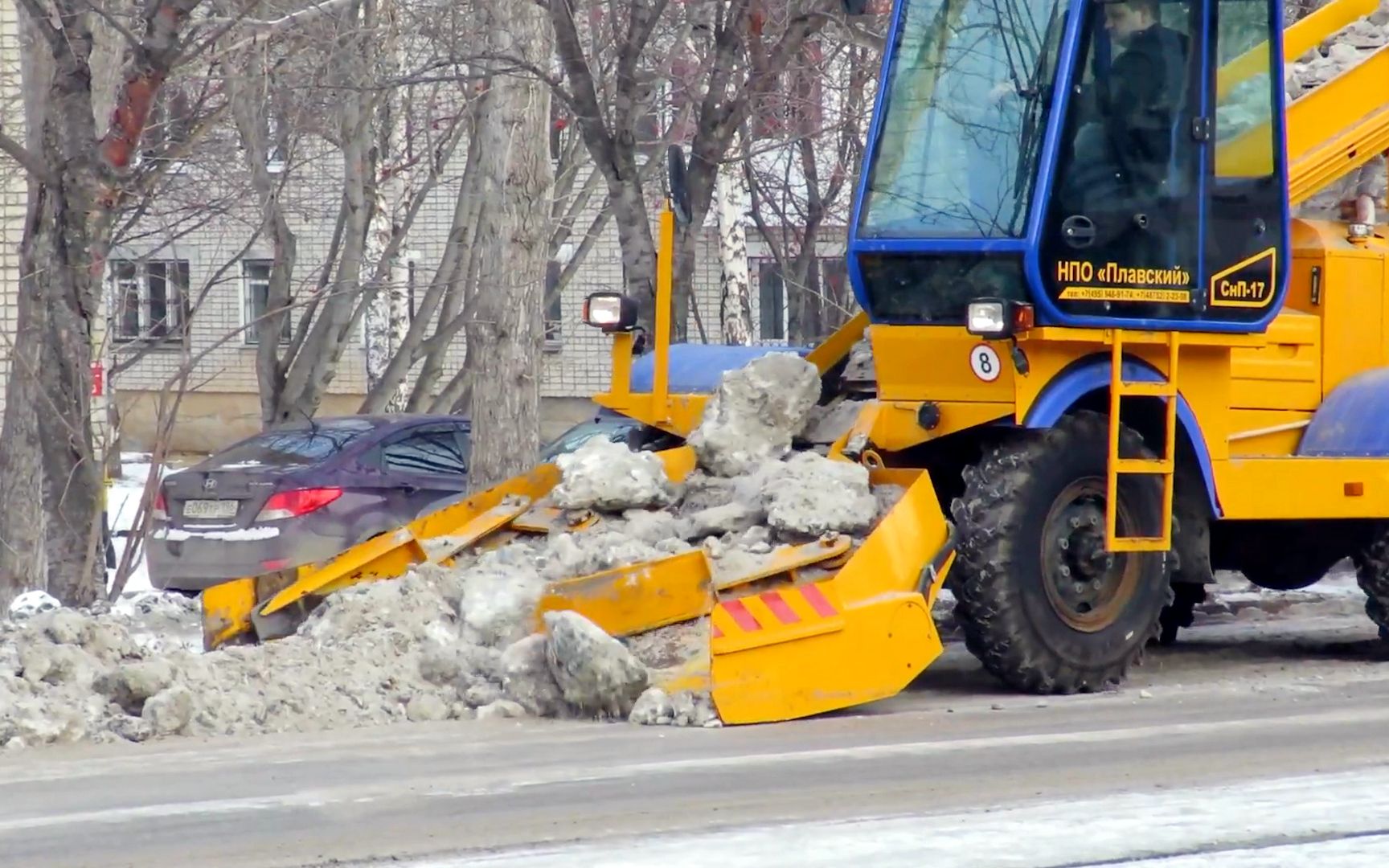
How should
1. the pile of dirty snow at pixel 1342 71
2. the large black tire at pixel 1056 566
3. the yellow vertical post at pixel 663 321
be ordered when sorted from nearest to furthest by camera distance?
1. the large black tire at pixel 1056 566
2. the yellow vertical post at pixel 663 321
3. the pile of dirty snow at pixel 1342 71

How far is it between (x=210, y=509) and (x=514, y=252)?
2743mm

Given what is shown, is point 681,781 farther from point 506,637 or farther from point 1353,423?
point 1353,423

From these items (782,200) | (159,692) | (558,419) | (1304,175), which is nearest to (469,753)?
(159,692)

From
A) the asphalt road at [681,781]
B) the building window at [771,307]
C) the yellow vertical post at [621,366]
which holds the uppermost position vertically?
the building window at [771,307]

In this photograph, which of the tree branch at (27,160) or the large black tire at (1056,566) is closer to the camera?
the large black tire at (1056,566)

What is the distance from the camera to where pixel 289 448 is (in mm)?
14398

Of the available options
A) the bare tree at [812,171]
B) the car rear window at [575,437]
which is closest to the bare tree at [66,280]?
the car rear window at [575,437]

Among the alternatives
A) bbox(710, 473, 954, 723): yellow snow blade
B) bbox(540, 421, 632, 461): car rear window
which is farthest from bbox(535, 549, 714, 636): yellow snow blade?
bbox(540, 421, 632, 461): car rear window

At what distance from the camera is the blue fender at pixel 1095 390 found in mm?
8336

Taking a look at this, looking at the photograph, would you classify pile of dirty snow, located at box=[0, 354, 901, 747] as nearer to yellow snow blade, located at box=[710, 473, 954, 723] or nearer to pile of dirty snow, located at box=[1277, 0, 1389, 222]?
yellow snow blade, located at box=[710, 473, 954, 723]

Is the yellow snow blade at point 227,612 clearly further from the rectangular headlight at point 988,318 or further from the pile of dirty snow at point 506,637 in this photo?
the rectangular headlight at point 988,318

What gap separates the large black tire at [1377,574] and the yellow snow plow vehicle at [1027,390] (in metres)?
0.43

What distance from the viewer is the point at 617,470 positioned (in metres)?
8.86

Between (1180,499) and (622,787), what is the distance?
139 inches
